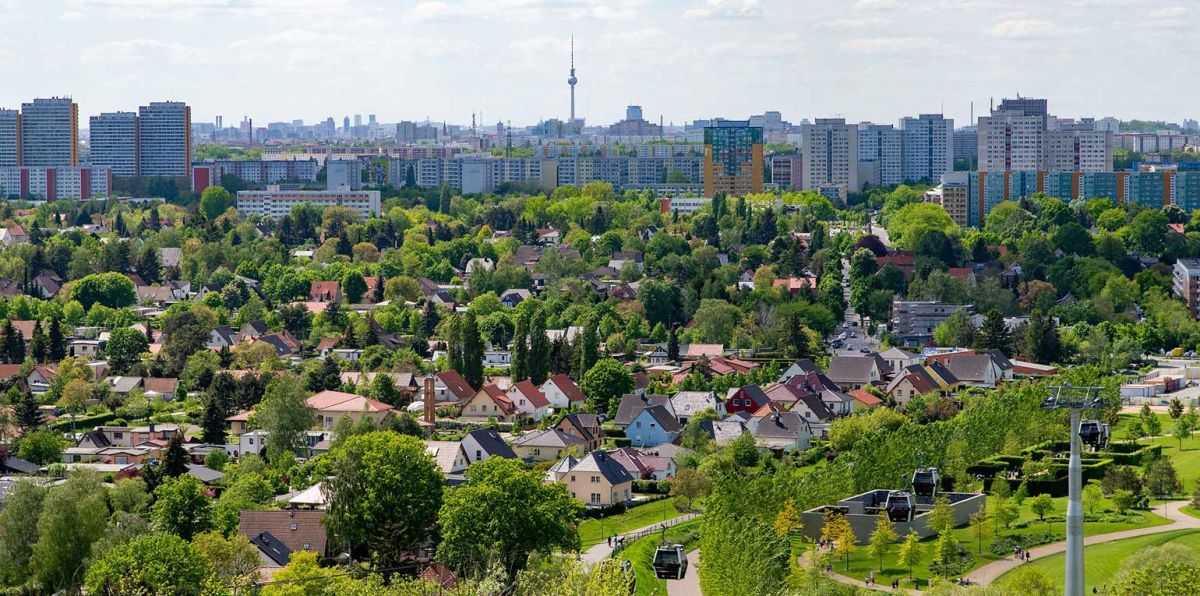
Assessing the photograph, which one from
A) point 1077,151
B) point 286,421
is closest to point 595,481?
point 286,421

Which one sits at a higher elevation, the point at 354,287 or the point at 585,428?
the point at 354,287

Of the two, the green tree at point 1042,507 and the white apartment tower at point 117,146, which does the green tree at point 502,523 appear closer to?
the green tree at point 1042,507

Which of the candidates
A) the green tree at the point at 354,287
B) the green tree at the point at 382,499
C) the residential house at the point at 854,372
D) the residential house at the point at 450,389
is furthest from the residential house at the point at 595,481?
the green tree at the point at 354,287

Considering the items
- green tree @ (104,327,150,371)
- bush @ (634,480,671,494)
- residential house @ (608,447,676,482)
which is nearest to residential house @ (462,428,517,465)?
residential house @ (608,447,676,482)

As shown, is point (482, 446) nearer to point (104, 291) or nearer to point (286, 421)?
point (286, 421)

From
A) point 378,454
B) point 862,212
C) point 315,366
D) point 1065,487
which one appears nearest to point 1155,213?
point 862,212
